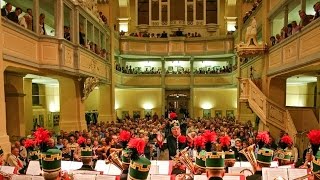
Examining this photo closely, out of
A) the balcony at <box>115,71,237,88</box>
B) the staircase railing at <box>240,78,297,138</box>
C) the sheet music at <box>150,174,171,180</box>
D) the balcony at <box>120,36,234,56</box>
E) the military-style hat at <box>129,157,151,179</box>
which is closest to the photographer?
the military-style hat at <box>129,157,151,179</box>

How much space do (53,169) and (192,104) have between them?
78.6 feet

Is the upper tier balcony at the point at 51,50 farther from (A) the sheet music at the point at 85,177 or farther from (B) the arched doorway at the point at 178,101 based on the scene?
(B) the arched doorway at the point at 178,101

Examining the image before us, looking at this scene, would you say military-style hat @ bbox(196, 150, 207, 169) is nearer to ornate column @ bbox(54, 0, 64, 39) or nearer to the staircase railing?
ornate column @ bbox(54, 0, 64, 39)

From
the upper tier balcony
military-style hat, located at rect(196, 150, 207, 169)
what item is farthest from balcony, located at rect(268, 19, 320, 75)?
the upper tier balcony

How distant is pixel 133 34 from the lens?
91.7ft

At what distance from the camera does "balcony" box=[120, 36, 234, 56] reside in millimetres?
26734

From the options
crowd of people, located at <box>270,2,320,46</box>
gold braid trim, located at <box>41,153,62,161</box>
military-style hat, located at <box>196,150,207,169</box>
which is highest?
crowd of people, located at <box>270,2,320,46</box>

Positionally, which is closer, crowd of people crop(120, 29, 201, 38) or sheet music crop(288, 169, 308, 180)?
sheet music crop(288, 169, 308, 180)

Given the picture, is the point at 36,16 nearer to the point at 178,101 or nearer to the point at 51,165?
the point at 51,165

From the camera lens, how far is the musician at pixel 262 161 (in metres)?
5.25

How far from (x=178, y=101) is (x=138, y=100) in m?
3.47

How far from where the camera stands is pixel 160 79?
27.9 meters

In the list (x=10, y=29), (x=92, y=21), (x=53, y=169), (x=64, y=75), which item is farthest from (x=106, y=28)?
(x=53, y=169)

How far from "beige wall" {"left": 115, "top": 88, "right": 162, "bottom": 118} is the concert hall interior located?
87mm
